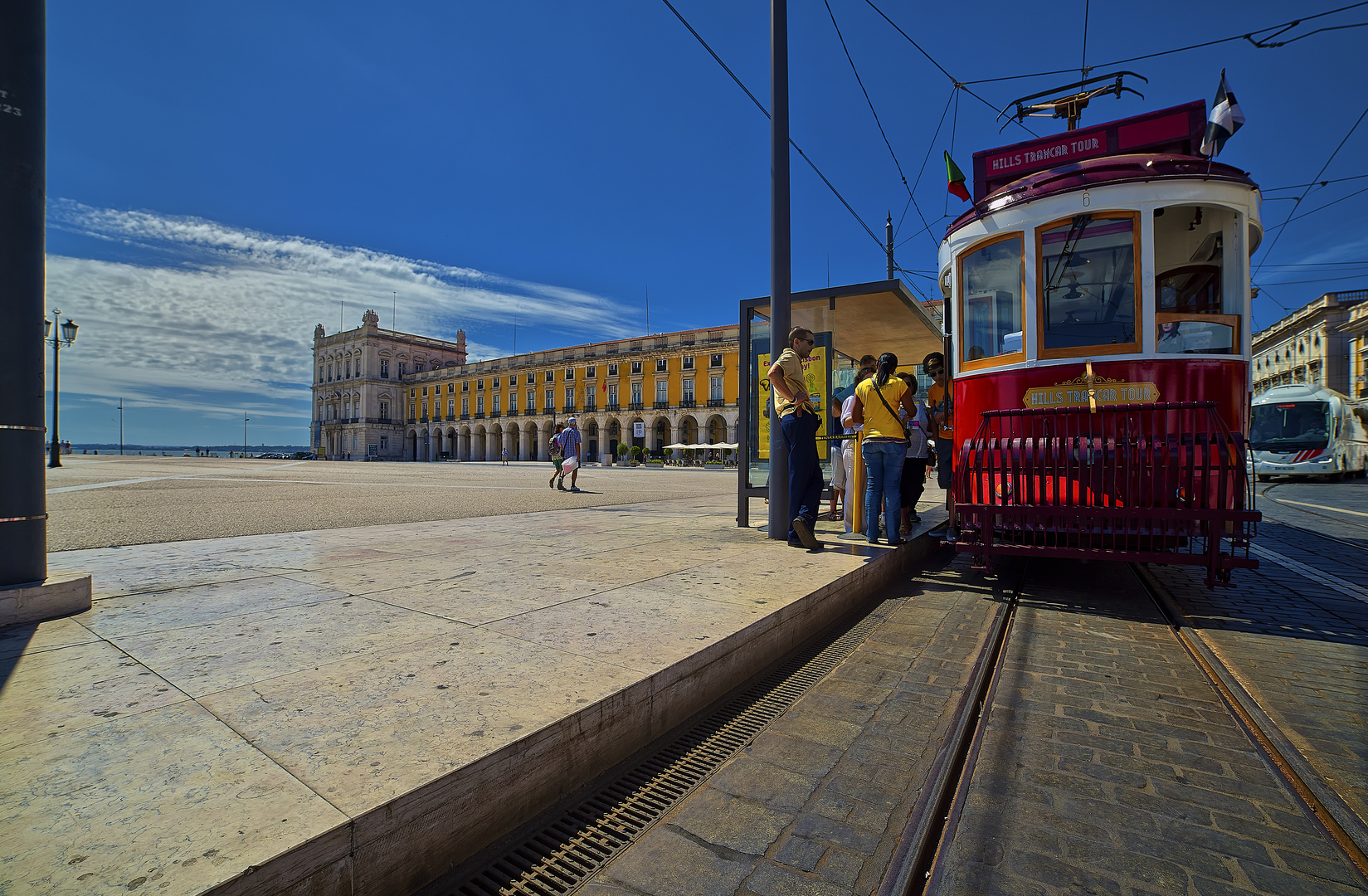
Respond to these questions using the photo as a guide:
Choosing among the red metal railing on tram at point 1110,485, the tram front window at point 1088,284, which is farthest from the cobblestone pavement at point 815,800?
the tram front window at point 1088,284

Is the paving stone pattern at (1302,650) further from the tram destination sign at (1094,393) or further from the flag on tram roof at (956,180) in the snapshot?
the flag on tram roof at (956,180)

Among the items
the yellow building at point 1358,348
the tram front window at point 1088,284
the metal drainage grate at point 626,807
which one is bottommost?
the metal drainage grate at point 626,807

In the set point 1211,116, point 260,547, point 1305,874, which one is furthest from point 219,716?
point 1211,116

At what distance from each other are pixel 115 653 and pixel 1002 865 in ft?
10.3

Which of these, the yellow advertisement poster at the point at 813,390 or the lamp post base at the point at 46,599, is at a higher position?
the yellow advertisement poster at the point at 813,390

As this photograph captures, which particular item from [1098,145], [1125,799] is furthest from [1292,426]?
[1125,799]

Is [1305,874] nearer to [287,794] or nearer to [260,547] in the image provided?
[287,794]

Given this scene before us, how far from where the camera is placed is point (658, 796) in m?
1.94

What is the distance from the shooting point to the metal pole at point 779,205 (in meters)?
5.45

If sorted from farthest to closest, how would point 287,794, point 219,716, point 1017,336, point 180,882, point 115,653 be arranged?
point 1017,336
point 115,653
point 219,716
point 287,794
point 180,882

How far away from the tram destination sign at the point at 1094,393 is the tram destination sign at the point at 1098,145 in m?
2.11

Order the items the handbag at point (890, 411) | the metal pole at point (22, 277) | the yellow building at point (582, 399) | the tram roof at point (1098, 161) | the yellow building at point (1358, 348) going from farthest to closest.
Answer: the yellow building at point (582, 399) < the yellow building at point (1358, 348) < the handbag at point (890, 411) < the tram roof at point (1098, 161) < the metal pole at point (22, 277)

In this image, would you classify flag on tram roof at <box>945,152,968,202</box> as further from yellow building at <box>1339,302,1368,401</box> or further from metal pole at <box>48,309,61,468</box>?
yellow building at <box>1339,302,1368,401</box>

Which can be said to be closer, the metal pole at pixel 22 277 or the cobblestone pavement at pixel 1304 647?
the cobblestone pavement at pixel 1304 647
